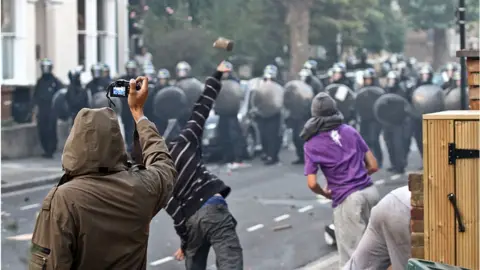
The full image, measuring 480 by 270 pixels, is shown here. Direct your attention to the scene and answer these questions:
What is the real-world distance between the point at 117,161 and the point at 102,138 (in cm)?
13

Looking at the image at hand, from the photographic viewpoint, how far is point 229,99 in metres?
19.8

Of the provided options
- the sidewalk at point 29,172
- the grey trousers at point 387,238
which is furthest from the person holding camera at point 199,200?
the sidewalk at point 29,172

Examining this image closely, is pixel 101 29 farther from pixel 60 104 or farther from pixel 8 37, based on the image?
pixel 60 104

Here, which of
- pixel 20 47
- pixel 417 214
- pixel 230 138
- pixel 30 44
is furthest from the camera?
pixel 30 44

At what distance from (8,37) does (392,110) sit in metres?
9.34

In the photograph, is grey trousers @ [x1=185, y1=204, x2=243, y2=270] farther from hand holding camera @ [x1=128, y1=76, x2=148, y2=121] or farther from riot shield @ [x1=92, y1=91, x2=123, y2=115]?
riot shield @ [x1=92, y1=91, x2=123, y2=115]

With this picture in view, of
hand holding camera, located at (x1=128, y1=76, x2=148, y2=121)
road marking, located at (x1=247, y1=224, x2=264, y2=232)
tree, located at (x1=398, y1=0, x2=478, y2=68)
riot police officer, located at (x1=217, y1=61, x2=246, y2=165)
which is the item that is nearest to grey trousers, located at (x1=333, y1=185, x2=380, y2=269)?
hand holding camera, located at (x1=128, y1=76, x2=148, y2=121)

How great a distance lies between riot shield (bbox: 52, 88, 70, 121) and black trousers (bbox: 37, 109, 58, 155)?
0.11 m

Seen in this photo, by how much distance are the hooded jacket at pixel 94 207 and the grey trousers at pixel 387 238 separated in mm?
2012

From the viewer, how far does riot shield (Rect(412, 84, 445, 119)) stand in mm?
18095

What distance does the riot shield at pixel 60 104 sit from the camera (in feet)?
66.9

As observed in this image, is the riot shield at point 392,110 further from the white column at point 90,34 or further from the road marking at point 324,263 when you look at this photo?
the white column at point 90,34

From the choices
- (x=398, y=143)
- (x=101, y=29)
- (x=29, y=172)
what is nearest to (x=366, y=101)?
(x=398, y=143)

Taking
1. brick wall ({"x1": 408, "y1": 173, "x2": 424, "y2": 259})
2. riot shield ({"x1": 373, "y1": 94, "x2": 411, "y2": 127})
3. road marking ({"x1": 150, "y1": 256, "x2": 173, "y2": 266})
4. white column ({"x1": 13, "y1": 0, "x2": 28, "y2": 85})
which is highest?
white column ({"x1": 13, "y1": 0, "x2": 28, "y2": 85})
